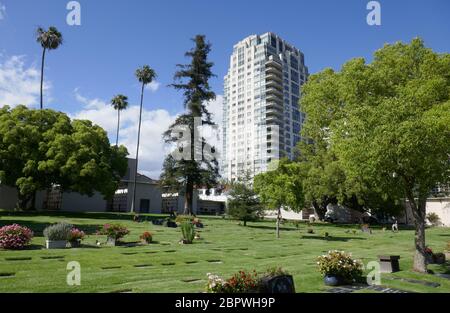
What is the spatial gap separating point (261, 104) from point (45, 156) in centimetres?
10540

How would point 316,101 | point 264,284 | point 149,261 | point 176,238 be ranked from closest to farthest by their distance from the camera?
point 264,284 < point 149,261 < point 176,238 < point 316,101

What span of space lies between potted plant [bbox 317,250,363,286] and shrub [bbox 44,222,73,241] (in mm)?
14183

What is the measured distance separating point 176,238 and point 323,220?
45.0 meters

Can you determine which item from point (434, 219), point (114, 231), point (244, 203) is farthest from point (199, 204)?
point (114, 231)

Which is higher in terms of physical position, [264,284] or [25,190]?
[25,190]

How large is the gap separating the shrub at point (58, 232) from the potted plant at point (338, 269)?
46.5 ft

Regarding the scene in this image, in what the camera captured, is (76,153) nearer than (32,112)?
Yes

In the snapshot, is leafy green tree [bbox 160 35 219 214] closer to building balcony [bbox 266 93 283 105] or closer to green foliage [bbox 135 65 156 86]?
green foliage [bbox 135 65 156 86]

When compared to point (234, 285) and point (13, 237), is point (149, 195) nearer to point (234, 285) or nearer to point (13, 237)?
point (13, 237)

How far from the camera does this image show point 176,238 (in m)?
28.0

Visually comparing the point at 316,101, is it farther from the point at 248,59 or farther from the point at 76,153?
the point at 248,59

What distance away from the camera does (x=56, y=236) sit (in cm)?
2012

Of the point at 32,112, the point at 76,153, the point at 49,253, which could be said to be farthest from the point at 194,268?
the point at 32,112
